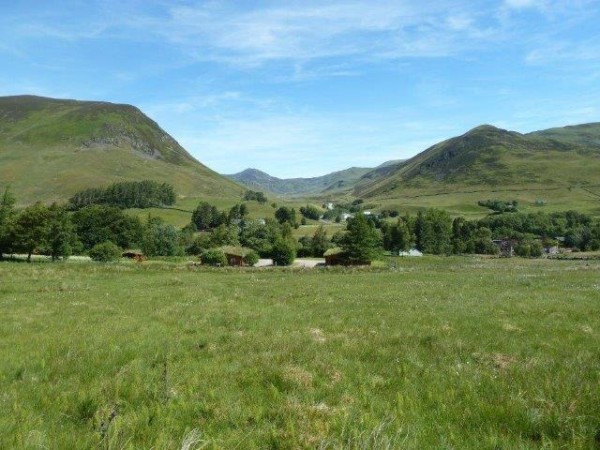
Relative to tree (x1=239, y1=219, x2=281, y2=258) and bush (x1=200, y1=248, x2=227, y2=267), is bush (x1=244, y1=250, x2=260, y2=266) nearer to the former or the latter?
bush (x1=200, y1=248, x2=227, y2=267)

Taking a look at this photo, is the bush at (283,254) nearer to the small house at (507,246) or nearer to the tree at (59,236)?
the tree at (59,236)

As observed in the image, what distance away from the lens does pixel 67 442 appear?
5617 mm

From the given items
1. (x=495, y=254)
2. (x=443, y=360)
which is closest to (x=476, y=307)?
(x=443, y=360)

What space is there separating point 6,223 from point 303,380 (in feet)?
312

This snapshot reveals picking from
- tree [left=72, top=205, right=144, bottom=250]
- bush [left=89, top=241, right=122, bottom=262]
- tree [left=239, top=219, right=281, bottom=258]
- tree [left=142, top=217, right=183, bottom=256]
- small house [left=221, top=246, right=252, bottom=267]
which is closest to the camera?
bush [left=89, top=241, right=122, bottom=262]

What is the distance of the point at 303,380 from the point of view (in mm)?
8766

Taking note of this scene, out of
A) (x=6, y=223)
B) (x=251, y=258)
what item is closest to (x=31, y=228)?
(x=6, y=223)

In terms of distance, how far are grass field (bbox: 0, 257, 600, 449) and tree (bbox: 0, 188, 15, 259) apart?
3101 inches

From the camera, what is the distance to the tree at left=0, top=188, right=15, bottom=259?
85.5 metres

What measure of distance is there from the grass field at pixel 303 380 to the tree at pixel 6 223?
78766 millimetres

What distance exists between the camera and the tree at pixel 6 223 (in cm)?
8550

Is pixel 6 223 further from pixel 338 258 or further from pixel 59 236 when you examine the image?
pixel 338 258

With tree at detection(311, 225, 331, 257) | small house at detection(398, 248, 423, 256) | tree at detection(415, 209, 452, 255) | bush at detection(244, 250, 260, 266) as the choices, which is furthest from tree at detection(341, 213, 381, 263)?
tree at detection(415, 209, 452, 255)

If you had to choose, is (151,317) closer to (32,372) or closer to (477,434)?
(32,372)
